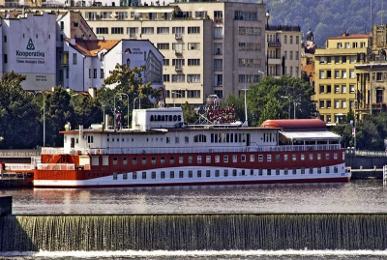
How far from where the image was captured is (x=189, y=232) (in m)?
111

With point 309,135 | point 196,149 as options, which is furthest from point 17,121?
point 309,135

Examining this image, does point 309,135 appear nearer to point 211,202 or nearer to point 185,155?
point 185,155

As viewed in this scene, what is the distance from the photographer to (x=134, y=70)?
196 m

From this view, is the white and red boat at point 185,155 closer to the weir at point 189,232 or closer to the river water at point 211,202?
the river water at point 211,202

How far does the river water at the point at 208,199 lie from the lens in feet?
414

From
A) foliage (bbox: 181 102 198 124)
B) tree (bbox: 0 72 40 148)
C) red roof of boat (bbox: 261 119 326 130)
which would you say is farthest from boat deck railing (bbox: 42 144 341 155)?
foliage (bbox: 181 102 198 124)

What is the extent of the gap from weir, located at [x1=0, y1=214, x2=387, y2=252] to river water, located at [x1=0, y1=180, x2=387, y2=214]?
9488mm

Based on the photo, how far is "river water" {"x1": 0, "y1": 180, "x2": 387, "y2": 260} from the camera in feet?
360

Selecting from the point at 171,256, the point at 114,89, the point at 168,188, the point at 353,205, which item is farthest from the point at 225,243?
the point at 114,89

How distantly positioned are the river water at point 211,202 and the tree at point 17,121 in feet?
76.3

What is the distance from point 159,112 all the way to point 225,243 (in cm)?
4888

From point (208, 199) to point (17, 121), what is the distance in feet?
133

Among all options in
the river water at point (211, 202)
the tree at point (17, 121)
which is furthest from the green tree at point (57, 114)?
the river water at point (211, 202)

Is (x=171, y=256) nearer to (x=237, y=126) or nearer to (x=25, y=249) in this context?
(x=25, y=249)
